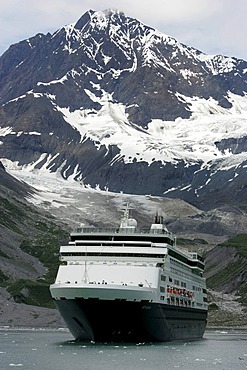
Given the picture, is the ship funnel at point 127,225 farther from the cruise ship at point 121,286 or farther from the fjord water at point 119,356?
the fjord water at point 119,356

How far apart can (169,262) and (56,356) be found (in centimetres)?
2282

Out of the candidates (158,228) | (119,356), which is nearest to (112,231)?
(158,228)

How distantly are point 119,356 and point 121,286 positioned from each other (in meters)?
9.99

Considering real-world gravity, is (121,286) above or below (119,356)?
above

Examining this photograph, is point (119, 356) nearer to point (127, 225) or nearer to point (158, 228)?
point (127, 225)

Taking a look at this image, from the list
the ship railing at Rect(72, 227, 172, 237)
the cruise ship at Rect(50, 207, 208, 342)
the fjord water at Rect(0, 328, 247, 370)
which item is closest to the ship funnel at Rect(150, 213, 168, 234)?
the ship railing at Rect(72, 227, 172, 237)

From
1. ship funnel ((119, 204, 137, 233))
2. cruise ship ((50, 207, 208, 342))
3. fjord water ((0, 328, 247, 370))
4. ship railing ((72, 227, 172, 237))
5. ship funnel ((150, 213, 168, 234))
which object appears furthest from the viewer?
ship funnel ((150, 213, 168, 234))

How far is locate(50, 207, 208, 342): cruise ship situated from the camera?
10031cm

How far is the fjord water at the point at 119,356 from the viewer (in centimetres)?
8594

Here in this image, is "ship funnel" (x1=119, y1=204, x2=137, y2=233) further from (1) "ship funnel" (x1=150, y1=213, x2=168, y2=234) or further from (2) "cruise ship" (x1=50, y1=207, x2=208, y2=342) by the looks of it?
(1) "ship funnel" (x1=150, y1=213, x2=168, y2=234)

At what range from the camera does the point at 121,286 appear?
100000 millimetres

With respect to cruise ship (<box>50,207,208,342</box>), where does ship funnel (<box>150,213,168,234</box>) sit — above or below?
above

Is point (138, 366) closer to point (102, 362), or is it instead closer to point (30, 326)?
point (102, 362)

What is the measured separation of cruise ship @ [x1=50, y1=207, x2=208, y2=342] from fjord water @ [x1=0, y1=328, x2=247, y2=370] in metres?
2.09
